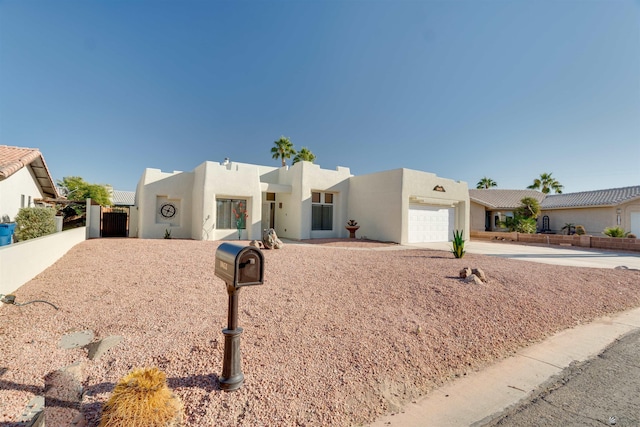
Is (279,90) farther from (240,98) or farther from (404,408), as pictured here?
(404,408)

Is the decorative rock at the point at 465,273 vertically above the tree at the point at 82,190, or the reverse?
the tree at the point at 82,190

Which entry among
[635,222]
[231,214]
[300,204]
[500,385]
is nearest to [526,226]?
[635,222]

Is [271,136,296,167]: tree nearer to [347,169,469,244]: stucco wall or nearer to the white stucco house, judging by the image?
the white stucco house

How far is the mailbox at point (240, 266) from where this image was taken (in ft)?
8.36

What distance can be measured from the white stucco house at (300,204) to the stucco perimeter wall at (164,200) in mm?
47

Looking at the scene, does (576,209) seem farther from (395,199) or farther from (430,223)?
(395,199)

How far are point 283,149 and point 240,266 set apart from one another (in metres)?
27.5

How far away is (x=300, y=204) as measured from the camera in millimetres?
16109

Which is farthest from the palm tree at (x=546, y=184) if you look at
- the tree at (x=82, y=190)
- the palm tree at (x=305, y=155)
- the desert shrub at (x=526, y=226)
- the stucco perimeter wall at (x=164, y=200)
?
the tree at (x=82, y=190)

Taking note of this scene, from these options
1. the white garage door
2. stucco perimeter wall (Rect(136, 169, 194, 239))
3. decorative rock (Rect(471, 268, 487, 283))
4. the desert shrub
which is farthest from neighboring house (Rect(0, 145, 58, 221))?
the white garage door

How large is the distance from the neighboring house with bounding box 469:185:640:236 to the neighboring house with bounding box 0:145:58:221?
98.1 ft

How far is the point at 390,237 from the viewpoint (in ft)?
51.0

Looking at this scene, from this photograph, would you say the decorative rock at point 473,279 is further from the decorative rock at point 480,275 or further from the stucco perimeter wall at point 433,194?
the stucco perimeter wall at point 433,194

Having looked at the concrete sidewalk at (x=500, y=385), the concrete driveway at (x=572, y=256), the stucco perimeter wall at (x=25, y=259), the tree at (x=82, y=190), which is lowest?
the concrete sidewalk at (x=500, y=385)
